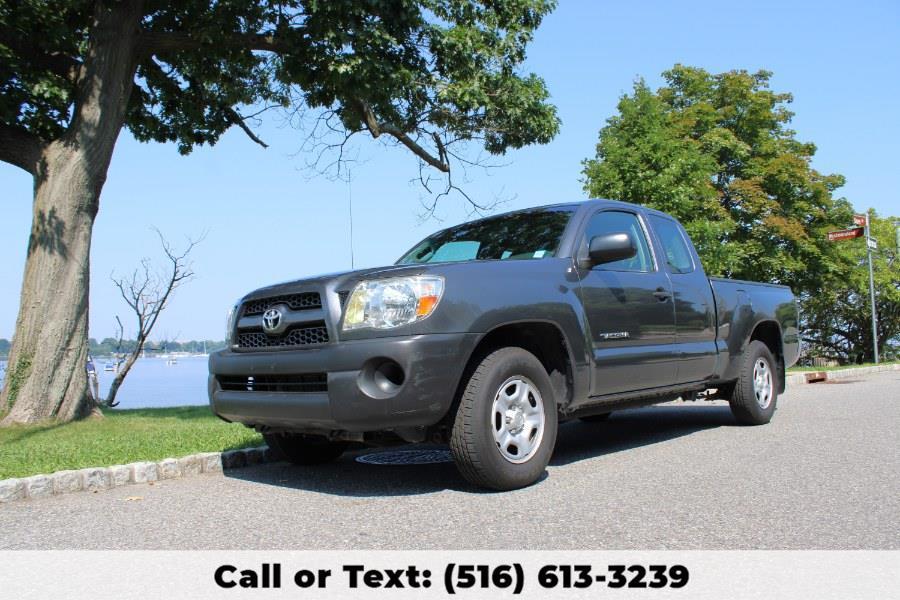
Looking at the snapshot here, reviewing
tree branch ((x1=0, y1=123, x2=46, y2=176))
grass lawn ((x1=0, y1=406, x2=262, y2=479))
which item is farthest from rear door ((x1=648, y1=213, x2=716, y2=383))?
tree branch ((x1=0, y1=123, x2=46, y2=176))

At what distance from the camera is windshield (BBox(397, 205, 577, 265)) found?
17.9 ft

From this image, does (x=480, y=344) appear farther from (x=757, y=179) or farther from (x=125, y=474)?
(x=757, y=179)

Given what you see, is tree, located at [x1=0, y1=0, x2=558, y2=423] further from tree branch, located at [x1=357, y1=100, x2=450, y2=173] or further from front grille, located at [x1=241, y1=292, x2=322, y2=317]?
front grille, located at [x1=241, y1=292, x2=322, y2=317]

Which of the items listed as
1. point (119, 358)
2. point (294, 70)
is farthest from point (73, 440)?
point (119, 358)

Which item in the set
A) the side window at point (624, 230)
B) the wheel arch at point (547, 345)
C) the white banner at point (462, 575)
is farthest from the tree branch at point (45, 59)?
the white banner at point (462, 575)

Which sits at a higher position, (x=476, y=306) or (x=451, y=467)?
(x=476, y=306)

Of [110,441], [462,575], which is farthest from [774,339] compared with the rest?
[110,441]

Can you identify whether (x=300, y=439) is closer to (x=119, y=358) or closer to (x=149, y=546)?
(x=149, y=546)

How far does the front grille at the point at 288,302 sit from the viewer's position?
14.8ft

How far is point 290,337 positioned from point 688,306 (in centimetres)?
336

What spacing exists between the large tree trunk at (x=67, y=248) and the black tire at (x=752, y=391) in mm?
6981

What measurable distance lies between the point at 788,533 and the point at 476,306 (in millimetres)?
1941

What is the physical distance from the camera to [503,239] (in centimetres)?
569

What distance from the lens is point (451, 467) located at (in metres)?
5.55
